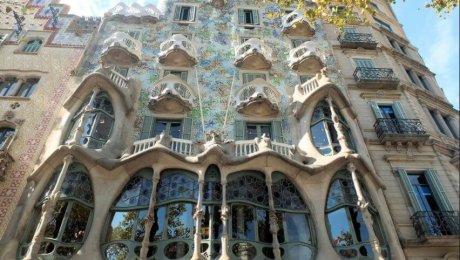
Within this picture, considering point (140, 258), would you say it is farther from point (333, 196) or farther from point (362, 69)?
point (362, 69)

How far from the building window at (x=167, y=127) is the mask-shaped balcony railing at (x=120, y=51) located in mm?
4037

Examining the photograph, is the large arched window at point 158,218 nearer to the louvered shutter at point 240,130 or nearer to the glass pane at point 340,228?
the louvered shutter at point 240,130

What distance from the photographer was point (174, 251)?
10.0m

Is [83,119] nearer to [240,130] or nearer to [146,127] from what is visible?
[146,127]

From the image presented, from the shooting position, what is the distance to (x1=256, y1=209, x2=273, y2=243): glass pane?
1055 cm

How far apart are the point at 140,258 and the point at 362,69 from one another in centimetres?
1362

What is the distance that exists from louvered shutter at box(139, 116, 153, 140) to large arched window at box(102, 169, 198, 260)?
8.11 ft

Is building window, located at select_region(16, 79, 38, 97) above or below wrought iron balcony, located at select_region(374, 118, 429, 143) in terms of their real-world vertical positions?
above

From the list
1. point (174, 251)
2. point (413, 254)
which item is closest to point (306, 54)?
point (413, 254)

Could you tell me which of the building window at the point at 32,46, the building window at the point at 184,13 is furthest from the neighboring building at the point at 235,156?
the building window at the point at 184,13

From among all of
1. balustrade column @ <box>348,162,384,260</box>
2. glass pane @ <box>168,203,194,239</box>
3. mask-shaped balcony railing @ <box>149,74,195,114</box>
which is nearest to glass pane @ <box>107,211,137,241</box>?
Result: glass pane @ <box>168,203,194,239</box>

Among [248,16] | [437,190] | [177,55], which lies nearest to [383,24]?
[248,16]

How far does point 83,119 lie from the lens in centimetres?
1243

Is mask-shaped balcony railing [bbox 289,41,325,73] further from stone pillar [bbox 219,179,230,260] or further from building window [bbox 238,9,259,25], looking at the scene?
stone pillar [bbox 219,179,230,260]
